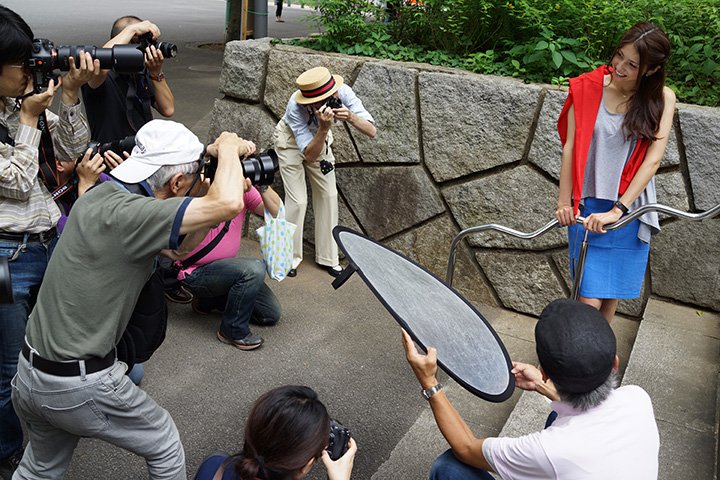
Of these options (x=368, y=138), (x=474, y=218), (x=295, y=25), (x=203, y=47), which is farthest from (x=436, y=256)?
(x=295, y=25)

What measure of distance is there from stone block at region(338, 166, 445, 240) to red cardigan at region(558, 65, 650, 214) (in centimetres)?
160

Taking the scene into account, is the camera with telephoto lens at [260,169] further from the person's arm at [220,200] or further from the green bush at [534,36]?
the green bush at [534,36]

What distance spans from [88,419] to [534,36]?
3.85 metres

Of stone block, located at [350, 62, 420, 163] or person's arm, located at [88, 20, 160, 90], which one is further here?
stone block, located at [350, 62, 420, 163]

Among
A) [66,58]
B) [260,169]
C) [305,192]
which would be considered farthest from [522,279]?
[66,58]

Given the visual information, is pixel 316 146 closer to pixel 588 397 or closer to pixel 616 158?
pixel 616 158

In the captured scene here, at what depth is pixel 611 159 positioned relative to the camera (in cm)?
292

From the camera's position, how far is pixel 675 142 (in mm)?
3715

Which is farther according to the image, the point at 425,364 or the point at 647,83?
the point at 647,83

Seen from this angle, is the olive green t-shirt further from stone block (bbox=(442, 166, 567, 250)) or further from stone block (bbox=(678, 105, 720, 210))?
stone block (bbox=(678, 105, 720, 210))

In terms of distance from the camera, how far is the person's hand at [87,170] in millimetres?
2895

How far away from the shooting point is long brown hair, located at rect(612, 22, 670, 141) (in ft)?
8.82

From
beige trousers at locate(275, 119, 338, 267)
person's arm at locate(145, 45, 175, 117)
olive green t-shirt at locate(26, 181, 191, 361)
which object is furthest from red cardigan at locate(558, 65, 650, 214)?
person's arm at locate(145, 45, 175, 117)

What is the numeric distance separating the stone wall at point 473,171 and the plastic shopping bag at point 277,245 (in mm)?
1428
